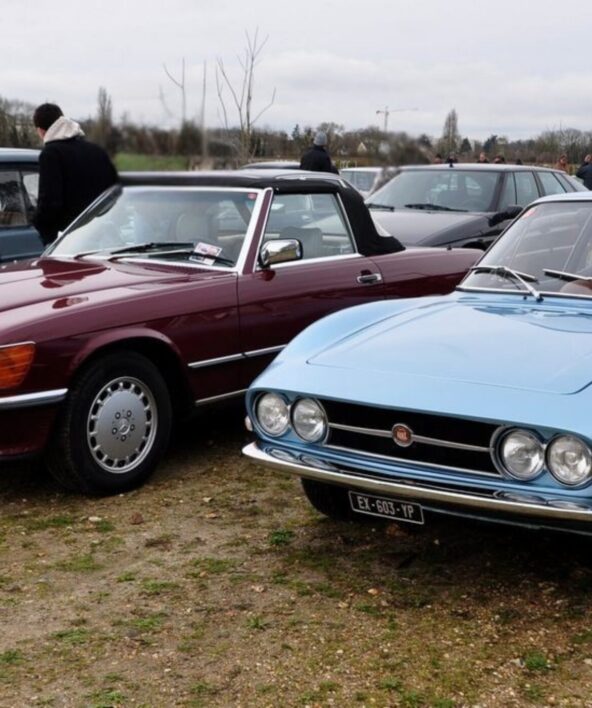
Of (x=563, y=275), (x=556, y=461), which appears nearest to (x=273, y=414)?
(x=556, y=461)

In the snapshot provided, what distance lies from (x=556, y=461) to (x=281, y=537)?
1.51 meters

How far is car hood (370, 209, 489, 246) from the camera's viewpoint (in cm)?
881

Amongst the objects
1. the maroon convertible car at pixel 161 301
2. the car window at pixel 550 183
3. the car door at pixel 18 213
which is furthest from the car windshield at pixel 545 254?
the car window at pixel 550 183

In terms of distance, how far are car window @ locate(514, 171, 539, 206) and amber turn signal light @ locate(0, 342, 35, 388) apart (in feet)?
21.8

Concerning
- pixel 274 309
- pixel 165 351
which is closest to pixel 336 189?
pixel 274 309

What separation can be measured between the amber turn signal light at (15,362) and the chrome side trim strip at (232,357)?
3.10 ft

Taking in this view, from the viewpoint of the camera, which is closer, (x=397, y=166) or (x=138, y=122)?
Answer: (x=138, y=122)

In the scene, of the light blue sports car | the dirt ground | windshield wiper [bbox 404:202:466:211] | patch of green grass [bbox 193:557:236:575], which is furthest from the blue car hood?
windshield wiper [bbox 404:202:466:211]

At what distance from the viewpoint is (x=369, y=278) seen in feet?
20.7

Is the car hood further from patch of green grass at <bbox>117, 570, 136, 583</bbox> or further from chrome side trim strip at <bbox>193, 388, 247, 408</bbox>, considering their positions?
patch of green grass at <bbox>117, 570, 136, 583</bbox>

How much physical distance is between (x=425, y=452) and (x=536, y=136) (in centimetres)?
119

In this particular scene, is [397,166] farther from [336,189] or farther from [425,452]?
[336,189]

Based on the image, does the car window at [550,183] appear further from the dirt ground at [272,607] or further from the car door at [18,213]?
the dirt ground at [272,607]

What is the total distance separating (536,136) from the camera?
3566 mm
